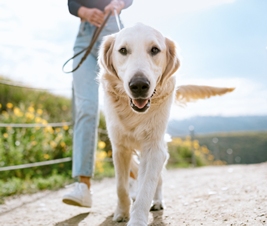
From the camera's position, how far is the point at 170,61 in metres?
2.54

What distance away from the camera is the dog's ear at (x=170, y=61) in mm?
2496

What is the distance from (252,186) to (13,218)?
2.22 metres

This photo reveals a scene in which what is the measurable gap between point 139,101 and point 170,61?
42cm

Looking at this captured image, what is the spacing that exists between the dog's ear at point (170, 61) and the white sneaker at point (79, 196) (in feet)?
3.79

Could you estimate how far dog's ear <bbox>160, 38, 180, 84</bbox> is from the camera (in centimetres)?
250

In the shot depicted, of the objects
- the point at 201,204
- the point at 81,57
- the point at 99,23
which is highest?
the point at 99,23

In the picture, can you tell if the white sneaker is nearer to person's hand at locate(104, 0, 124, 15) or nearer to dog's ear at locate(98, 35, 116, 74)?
dog's ear at locate(98, 35, 116, 74)

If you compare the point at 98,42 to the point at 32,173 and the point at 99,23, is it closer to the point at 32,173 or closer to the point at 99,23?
the point at 99,23

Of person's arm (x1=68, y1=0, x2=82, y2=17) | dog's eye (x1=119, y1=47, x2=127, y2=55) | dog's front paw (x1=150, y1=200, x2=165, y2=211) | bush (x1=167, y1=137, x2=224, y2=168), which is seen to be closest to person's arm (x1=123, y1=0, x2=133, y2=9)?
person's arm (x1=68, y1=0, x2=82, y2=17)

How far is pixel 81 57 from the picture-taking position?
11.0 ft

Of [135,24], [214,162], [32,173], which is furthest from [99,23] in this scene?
[214,162]

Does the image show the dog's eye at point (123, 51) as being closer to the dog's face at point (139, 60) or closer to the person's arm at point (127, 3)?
the dog's face at point (139, 60)

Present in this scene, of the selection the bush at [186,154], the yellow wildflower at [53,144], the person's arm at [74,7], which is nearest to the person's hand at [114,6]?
the person's arm at [74,7]

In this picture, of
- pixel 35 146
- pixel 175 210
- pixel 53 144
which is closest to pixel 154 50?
pixel 175 210
